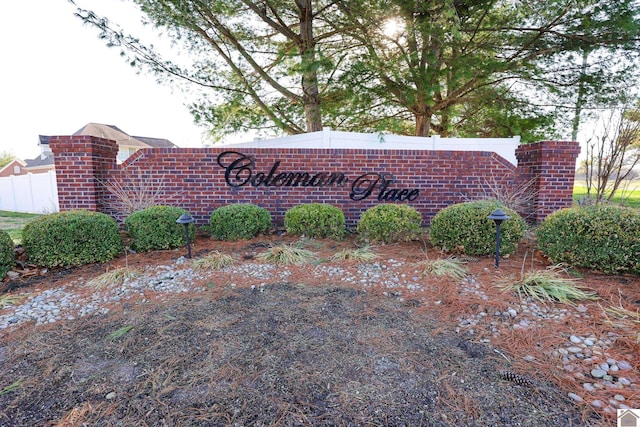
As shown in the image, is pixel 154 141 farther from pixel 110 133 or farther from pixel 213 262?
pixel 213 262

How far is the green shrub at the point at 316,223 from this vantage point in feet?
18.0

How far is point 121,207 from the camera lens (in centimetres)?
629

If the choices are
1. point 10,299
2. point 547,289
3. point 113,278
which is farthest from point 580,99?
point 10,299

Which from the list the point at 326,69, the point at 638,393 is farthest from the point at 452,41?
the point at 638,393

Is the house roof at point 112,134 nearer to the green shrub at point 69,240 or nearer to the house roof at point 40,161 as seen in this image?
the house roof at point 40,161

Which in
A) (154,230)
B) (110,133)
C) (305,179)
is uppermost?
(110,133)

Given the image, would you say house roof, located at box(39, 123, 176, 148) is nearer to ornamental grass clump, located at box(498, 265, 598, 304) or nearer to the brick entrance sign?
the brick entrance sign

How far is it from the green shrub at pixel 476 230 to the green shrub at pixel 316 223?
166 centimetres

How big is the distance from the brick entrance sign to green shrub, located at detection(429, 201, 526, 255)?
2255 mm

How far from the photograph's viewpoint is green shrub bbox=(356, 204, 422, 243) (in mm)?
5125

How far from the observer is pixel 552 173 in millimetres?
6434

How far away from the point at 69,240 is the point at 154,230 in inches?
40.5

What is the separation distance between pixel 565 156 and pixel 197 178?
7.17m

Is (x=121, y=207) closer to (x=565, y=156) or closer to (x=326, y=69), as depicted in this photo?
(x=326, y=69)
